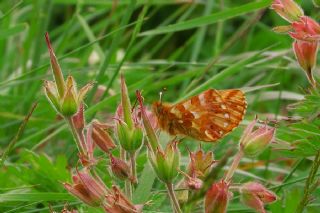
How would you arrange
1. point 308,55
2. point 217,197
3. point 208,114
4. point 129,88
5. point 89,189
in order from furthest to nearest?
point 129,88 → point 308,55 → point 208,114 → point 89,189 → point 217,197

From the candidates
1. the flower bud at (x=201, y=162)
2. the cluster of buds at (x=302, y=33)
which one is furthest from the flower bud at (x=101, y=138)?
the cluster of buds at (x=302, y=33)

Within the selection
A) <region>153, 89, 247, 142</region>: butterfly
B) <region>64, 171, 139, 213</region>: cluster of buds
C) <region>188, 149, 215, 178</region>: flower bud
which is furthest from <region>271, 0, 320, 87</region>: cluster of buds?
<region>64, 171, 139, 213</region>: cluster of buds

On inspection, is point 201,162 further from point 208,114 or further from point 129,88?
point 129,88

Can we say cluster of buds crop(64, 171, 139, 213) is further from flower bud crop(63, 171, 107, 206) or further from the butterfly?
the butterfly

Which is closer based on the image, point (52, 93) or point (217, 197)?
point (217, 197)

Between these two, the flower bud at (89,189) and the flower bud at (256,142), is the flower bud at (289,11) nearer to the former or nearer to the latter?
the flower bud at (256,142)

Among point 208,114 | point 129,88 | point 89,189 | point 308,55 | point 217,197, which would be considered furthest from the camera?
point 129,88

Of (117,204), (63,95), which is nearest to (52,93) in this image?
(63,95)
